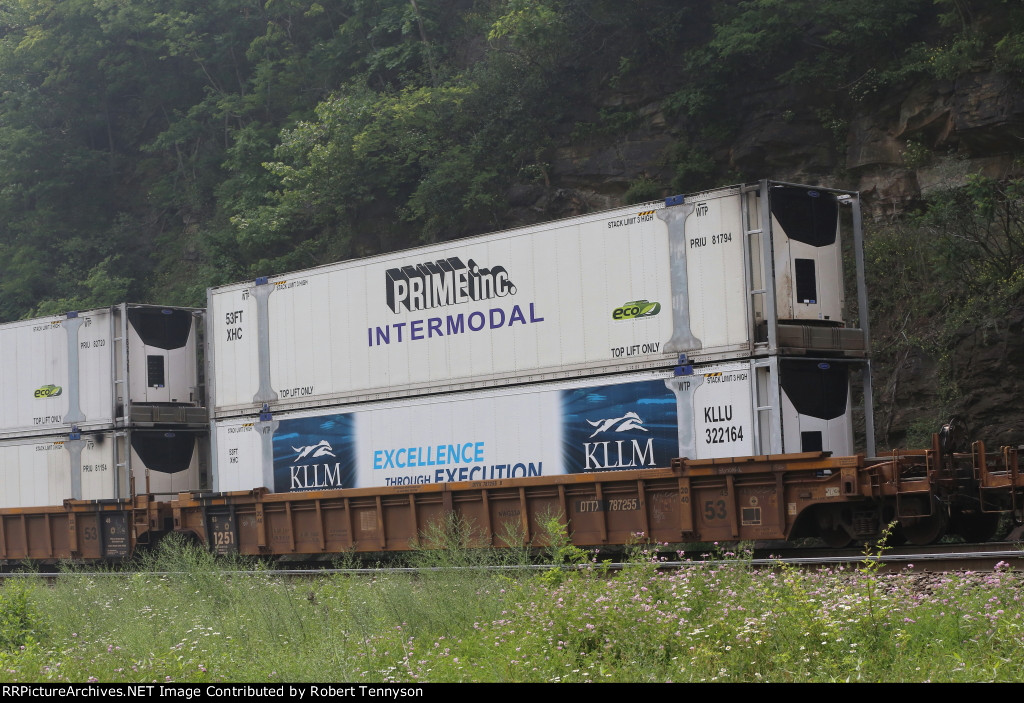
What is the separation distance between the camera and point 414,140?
3600 centimetres

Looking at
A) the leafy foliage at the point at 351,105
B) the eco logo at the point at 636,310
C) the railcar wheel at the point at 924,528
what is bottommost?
the railcar wheel at the point at 924,528

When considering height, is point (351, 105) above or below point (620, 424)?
above

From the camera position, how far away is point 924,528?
13930 mm

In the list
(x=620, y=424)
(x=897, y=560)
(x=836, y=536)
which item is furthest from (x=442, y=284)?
(x=897, y=560)

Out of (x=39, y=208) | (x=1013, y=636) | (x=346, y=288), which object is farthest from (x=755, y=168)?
(x=39, y=208)

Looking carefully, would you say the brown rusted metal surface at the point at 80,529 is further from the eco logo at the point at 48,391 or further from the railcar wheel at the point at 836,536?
the railcar wheel at the point at 836,536

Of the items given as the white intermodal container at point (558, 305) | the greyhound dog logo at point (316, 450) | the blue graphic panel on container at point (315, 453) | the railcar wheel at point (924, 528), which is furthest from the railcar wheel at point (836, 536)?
the greyhound dog logo at point (316, 450)

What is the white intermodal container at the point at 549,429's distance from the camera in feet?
48.3

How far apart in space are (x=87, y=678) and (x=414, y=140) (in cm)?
2844

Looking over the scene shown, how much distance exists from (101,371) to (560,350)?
33.1 ft

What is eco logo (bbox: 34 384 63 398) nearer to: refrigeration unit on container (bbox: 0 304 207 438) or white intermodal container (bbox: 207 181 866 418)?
refrigeration unit on container (bbox: 0 304 207 438)

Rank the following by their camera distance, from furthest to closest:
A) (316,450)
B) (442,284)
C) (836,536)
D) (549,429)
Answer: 1. (316,450)
2. (442,284)
3. (549,429)
4. (836,536)

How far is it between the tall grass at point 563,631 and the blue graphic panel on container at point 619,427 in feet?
11.3

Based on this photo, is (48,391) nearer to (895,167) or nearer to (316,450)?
(316,450)
